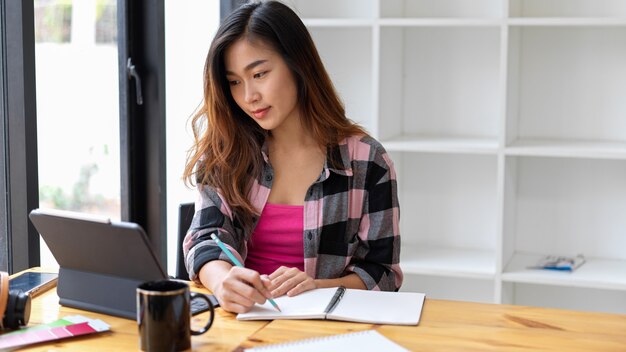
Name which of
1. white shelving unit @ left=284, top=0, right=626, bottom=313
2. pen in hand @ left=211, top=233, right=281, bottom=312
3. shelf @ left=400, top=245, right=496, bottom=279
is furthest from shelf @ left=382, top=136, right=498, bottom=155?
pen in hand @ left=211, top=233, right=281, bottom=312

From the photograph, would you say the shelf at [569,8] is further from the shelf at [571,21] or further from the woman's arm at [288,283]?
the woman's arm at [288,283]

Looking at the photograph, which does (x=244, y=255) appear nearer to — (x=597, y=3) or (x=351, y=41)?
(x=351, y=41)

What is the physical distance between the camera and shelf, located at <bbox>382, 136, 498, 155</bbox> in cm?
286

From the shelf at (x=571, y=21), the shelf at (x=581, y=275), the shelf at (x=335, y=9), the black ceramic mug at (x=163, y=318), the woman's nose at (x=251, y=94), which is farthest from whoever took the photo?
the shelf at (x=335, y=9)

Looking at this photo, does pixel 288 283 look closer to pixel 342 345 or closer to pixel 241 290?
pixel 241 290

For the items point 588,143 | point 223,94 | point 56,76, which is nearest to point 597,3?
point 588,143

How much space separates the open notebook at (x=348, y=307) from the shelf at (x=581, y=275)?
1270 mm

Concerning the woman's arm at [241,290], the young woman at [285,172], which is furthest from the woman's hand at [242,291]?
the young woman at [285,172]

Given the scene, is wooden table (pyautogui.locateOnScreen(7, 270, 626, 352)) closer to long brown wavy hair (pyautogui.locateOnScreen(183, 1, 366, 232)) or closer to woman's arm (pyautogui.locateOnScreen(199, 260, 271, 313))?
woman's arm (pyautogui.locateOnScreen(199, 260, 271, 313))

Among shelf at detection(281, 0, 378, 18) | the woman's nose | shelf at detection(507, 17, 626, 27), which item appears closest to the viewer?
the woman's nose

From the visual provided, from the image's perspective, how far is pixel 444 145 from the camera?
9.50 feet

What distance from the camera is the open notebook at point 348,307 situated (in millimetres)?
1531

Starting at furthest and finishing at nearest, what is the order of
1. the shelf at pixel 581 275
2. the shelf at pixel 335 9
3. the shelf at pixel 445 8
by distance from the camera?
1. the shelf at pixel 335 9
2. the shelf at pixel 445 8
3. the shelf at pixel 581 275

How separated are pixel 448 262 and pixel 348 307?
148 cm
